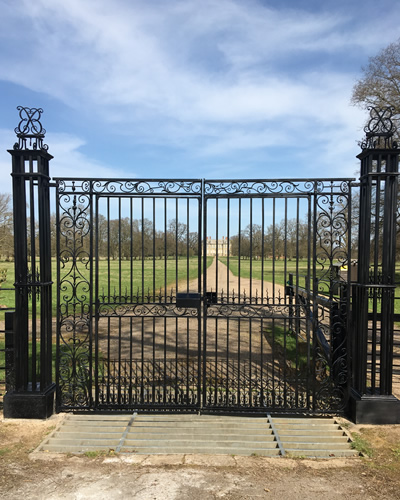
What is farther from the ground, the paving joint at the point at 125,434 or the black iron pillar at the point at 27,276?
the black iron pillar at the point at 27,276

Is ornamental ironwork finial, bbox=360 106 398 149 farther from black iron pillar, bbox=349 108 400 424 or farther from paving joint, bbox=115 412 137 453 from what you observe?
paving joint, bbox=115 412 137 453

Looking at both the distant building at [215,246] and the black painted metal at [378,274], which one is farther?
the distant building at [215,246]

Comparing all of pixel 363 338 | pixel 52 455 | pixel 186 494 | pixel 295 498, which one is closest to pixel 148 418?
pixel 52 455

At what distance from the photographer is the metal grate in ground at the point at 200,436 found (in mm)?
4059

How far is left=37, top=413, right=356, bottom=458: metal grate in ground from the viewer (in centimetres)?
406

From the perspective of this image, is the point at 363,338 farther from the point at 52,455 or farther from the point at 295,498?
the point at 52,455

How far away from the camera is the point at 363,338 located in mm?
4703

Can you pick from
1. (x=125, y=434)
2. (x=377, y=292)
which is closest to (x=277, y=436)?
(x=125, y=434)

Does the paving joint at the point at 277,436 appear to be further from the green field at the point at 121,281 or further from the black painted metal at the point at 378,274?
the green field at the point at 121,281

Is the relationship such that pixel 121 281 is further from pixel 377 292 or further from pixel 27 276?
pixel 377 292

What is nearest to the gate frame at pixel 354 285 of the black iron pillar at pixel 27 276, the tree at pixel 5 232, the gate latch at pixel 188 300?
the black iron pillar at pixel 27 276

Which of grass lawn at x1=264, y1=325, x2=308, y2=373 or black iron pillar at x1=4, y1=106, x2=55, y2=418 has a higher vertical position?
black iron pillar at x1=4, y1=106, x2=55, y2=418

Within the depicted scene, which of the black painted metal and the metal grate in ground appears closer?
the metal grate in ground

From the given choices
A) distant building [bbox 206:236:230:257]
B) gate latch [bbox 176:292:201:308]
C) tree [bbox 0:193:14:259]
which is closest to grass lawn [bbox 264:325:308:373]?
distant building [bbox 206:236:230:257]
